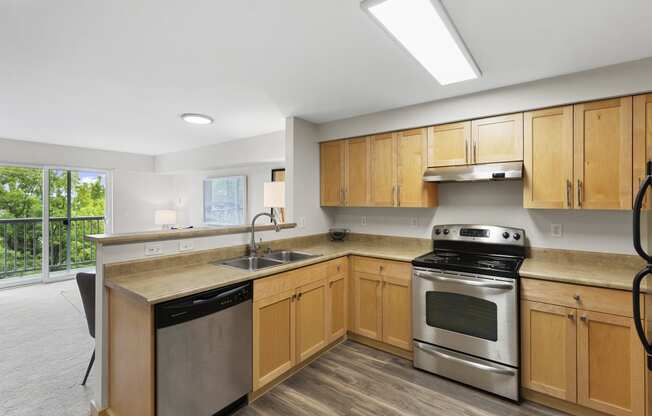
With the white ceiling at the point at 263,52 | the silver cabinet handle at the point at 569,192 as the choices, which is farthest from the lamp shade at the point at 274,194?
the silver cabinet handle at the point at 569,192

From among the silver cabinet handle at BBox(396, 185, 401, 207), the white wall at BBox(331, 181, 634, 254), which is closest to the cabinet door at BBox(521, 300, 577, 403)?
the white wall at BBox(331, 181, 634, 254)

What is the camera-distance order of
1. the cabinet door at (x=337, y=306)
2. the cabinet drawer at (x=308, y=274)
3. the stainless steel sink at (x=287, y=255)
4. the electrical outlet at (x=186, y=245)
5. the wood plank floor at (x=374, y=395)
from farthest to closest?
the stainless steel sink at (x=287, y=255), the cabinet door at (x=337, y=306), the cabinet drawer at (x=308, y=274), the electrical outlet at (x=186, y=245), the wood plank floor at (x=374, y=395)

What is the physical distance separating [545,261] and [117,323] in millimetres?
3195

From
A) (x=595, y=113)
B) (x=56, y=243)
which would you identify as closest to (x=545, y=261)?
(x=595, y=113)

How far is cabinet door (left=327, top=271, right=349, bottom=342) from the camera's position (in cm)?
279

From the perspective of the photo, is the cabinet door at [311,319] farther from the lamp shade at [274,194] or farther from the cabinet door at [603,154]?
the cabinet door at [603,154]

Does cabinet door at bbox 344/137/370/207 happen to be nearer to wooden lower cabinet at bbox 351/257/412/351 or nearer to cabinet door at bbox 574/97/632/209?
wooden lower cabinet at bbox 351/257/412/351

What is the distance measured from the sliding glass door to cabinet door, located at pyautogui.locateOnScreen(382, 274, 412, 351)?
5.13 m

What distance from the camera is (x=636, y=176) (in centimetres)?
209

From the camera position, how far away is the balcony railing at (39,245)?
4.90 m

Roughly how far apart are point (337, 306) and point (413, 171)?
5.04 ft

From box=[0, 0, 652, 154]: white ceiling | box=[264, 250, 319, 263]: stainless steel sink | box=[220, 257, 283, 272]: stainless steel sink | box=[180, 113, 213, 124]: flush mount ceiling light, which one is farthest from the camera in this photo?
box=[180, 113, 213, 124]: flush mount ceiling light

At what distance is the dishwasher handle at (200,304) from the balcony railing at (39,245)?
430 cm

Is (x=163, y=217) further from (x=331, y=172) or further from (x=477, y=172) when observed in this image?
(x=477, y=172)
